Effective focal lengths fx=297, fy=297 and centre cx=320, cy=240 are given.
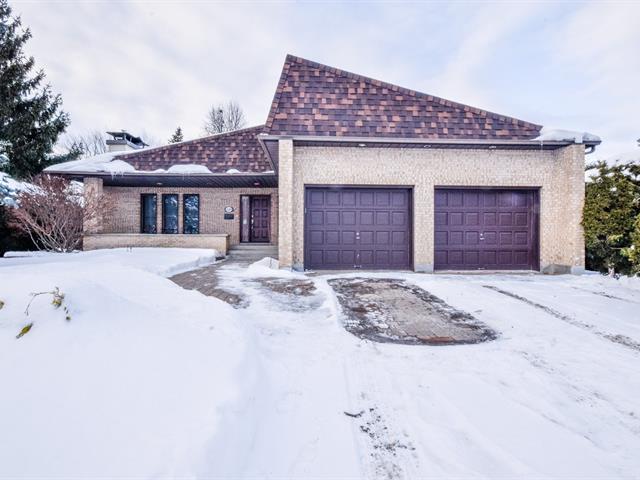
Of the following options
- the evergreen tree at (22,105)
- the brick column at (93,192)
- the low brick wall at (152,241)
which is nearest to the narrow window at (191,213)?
the low brick wall at (152,241)

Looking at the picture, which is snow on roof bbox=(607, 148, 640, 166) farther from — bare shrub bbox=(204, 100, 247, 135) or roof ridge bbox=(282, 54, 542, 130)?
bare shrub bbox=(204, 100, 247, 135)

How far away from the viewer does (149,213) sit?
14070 millimetres

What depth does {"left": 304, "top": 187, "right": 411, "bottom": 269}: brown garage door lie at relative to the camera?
30.0ft

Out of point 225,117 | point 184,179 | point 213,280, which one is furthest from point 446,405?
point 225,117

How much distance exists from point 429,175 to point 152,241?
10970mm

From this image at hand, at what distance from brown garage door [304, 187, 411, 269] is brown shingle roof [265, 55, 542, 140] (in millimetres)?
1789

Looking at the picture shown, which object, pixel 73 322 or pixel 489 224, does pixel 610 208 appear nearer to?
pixel 489 224

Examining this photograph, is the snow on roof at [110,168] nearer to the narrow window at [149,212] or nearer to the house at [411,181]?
the narrow window at [149,212]

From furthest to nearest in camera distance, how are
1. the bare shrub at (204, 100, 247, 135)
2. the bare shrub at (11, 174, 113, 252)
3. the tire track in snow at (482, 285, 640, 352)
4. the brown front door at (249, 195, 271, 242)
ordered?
the bare shrub at (204, 100, 247, 135)
the brown front door at (249, 195, 271, 242)
the bare shrub at (11, 174, 113, 252)
the tire track in snow at (482, 285, 640, 352)

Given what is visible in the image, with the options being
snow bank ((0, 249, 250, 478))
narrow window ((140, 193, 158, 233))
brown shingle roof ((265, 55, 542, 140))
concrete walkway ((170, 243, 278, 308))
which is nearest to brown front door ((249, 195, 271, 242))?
concrete walkway ((170, 243, 278, 308))

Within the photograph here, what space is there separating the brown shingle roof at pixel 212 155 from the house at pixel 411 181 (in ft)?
11.8

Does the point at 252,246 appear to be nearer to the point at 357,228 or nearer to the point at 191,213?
the point at 191,213

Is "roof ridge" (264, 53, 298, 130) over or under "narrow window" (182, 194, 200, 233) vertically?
over

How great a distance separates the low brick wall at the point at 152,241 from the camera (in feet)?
39.5
